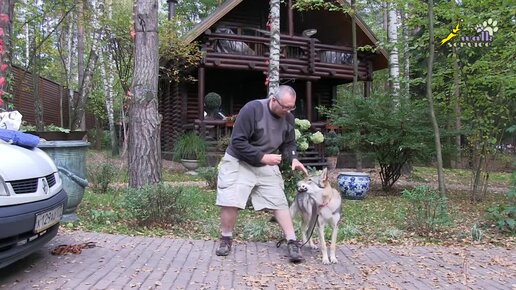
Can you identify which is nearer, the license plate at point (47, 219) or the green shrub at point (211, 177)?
the license plate at point (47, 219)

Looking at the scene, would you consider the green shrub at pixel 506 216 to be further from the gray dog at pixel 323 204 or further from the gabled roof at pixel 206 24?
the gabled roof at pixel 206 24

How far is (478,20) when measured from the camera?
8.57m

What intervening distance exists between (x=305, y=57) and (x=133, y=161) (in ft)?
36.5

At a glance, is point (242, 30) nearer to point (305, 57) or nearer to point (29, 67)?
point (305, 57)

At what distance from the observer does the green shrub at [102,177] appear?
9469 mm

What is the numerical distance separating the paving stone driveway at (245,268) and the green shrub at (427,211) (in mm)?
711

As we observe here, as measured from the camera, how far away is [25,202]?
3.65 meters

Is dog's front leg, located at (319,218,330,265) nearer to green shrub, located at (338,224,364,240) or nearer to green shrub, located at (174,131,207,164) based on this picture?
green shrub, located at (338,224,364,240)

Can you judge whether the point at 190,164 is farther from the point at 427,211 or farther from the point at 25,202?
the point at 25,202

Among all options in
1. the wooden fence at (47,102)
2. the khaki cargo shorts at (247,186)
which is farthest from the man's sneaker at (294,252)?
the wooden fence at (47,102)

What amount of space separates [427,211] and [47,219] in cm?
463

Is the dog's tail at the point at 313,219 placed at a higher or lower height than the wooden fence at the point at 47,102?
lower

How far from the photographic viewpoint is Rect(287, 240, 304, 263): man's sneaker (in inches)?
187

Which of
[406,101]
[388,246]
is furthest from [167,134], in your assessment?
[388,246]
